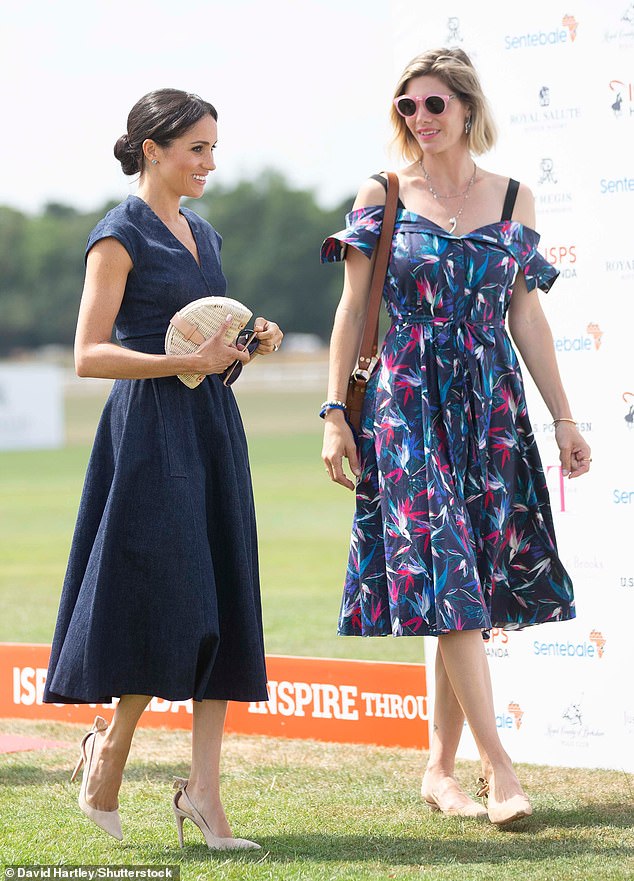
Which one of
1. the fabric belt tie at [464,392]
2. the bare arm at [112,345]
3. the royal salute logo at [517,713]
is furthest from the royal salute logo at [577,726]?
the bare arm at [112,345]

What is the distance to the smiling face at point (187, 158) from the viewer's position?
12.0ft

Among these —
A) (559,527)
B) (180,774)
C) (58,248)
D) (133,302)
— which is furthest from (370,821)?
(58,248)

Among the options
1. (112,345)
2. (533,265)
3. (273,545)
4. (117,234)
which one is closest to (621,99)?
(533,265)

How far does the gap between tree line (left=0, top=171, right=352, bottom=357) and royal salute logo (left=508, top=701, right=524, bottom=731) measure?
2895 inches

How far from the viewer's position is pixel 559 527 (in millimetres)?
4801

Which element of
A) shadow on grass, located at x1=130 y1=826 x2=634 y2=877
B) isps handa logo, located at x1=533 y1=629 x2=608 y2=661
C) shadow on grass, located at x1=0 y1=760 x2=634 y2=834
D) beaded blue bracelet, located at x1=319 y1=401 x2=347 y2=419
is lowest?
shadow on grass, located at x1=130 y1=826 x2=634 y2=877

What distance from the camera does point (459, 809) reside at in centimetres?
401

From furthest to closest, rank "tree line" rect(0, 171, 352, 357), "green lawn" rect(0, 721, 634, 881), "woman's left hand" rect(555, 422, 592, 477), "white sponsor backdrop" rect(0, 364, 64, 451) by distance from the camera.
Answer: "tree line" rect(0, 171, 352, 357)
"white sponsor backdrop" rect(0, 364, 64, 451)
"woman's left hand" rect(555, 422, 592, 477)
"green lawn" rect(0, 721, 634, 881)

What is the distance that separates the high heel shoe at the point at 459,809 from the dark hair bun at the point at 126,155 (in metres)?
2.09

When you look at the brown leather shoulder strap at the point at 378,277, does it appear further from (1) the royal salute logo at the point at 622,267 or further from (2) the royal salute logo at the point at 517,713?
(2) the royal salute logo at the point at 517,713

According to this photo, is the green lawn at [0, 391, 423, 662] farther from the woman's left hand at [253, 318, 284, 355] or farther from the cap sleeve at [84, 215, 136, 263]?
the cap sleeve at [84, 215, 136, 263]

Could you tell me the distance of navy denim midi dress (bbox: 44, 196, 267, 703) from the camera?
355 centimetres

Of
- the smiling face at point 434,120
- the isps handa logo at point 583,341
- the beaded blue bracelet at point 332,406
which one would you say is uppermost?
the smiling face at point 434,120

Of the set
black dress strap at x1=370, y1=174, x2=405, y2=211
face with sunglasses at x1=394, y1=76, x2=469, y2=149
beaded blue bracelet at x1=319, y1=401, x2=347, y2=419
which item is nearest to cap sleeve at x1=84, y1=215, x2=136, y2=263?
beaded blue bracelet at x1=319, y1=401, x2=347, y2=419
